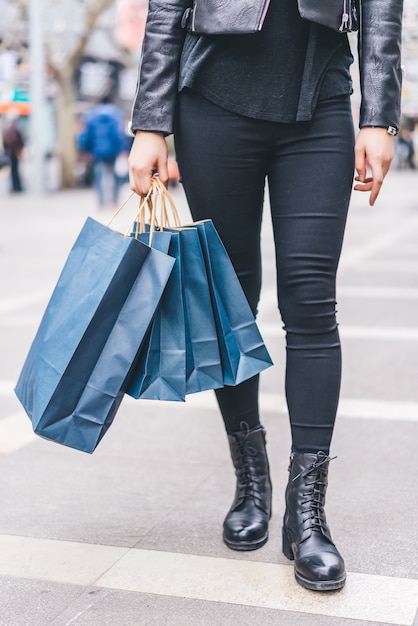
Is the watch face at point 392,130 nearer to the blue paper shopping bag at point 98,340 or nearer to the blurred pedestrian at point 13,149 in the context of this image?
the blue paper shopping bag at point 98,340

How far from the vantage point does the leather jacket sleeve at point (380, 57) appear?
2.46m

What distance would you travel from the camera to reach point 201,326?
2541 mm

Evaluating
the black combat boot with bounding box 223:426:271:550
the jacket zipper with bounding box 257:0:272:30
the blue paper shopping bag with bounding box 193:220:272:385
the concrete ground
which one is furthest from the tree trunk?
Answer: the jacket zipper with bounding box 257:0:272:30

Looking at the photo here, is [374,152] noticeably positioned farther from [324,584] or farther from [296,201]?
[324,584]

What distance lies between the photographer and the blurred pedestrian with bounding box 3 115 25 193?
22.2 metres

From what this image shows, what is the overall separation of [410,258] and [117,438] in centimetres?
636

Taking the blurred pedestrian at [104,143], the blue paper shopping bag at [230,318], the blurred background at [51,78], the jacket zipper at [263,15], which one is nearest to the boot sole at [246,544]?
the blue paper shopping bag at [230,318]

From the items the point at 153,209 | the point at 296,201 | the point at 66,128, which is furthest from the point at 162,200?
the point at 66,128

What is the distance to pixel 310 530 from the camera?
2535 mm

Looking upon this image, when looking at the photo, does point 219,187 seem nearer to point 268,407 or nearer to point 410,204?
point 268,407

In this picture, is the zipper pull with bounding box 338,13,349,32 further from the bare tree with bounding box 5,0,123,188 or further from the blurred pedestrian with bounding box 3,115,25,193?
the blurred pedestrian with bounding box 3,115,25,193

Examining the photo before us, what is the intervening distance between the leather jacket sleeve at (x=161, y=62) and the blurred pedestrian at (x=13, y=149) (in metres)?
20.1

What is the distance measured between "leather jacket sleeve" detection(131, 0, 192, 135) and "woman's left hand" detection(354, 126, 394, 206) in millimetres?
480

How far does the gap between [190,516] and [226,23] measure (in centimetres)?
143
